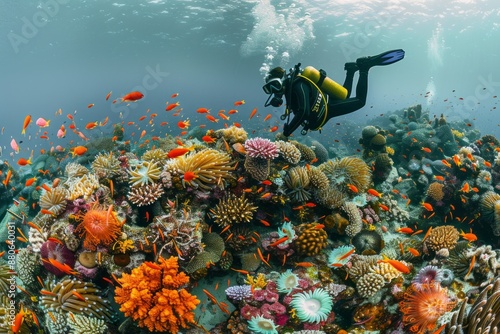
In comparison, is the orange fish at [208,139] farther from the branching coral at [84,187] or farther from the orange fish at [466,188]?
the orange fish at [466,188]

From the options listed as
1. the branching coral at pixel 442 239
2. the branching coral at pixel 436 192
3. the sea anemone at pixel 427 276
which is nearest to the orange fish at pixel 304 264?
the sea anemone at pixel 427 276

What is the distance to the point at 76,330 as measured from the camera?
183 inches

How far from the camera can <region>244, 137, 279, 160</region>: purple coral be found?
20.4ft

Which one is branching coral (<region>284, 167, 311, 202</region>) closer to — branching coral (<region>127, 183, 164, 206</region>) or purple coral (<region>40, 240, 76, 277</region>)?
branching coral (<region>127, 183, 164, 206</region>)

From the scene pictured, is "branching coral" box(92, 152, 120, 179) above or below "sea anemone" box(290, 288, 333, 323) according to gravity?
above

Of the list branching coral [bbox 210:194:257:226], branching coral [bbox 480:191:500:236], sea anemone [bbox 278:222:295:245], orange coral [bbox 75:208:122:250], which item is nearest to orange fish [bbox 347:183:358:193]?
sea anemone [bbox 278:222:295:245]

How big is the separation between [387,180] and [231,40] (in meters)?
37.8

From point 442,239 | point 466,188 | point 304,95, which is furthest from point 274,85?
point 466,188

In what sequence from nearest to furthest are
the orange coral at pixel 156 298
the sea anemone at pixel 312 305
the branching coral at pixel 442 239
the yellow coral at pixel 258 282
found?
the orange coral at pixel 156 298
the sea anemone at pixel 312 305
the yellow coral at pixel 258 282
the branching coral at pixel 442 239

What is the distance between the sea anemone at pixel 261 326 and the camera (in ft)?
15.3

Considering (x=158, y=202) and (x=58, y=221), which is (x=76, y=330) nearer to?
(x=58, y=221)

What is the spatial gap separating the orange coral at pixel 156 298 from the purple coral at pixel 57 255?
4.53 ft

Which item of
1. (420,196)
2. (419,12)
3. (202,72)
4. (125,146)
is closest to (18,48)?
(202,72)

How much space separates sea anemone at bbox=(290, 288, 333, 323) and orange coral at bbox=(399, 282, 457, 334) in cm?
123
